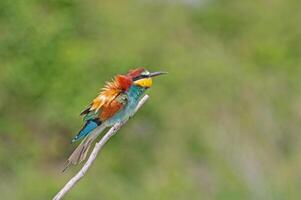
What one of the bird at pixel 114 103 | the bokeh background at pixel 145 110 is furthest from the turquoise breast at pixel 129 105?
the bokeh background at pixel 145 110

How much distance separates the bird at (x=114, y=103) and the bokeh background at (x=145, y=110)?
3.88 meters

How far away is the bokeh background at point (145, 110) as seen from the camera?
8242 millimetres

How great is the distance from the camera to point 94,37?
10445 millimetres

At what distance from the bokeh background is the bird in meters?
3.88

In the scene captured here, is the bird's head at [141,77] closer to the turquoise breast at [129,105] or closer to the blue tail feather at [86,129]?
the turquoise breast at [129,105]

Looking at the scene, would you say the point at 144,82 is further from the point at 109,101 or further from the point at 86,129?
the point at 86,129

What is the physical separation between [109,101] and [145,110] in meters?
6.16

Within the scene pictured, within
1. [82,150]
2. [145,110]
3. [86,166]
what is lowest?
[86,166]

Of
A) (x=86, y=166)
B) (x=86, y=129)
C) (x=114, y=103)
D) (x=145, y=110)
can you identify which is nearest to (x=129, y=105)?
(x=114, y=103)

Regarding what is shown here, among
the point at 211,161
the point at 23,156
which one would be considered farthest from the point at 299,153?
the point at 23,156

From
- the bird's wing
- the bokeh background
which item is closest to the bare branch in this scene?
the bird's wing

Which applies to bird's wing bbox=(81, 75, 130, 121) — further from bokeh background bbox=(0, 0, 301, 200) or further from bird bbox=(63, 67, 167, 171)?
bokeh background bbox=(0, 0, 301, 200)

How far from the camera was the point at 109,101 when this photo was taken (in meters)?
3.52

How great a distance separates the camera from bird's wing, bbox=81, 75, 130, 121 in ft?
11.5
